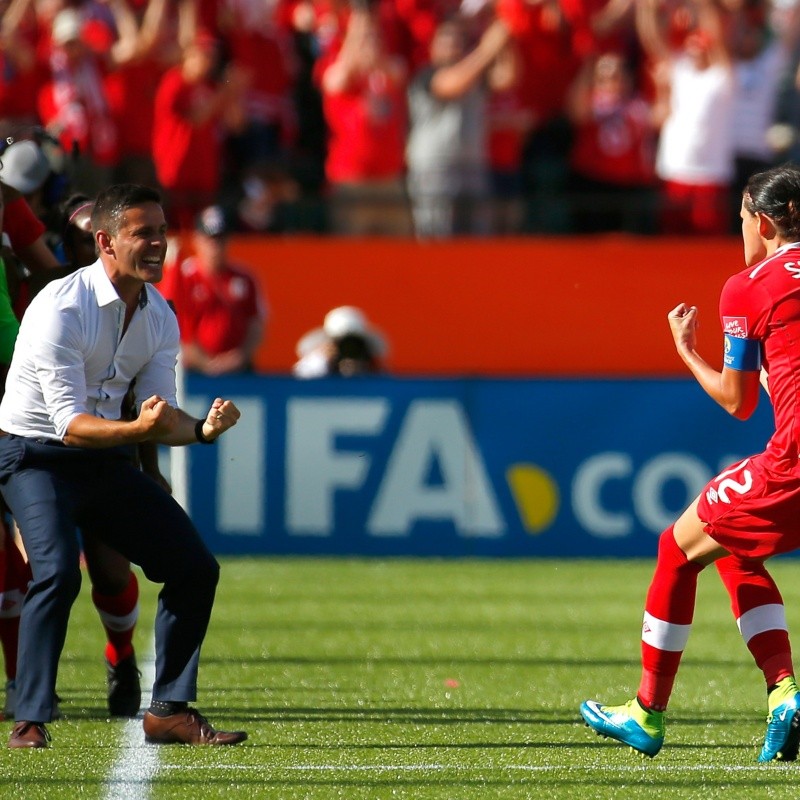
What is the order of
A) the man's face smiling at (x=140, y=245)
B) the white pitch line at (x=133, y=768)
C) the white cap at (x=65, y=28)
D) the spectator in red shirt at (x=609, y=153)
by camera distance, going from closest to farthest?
the white pitch line at (x=133, y=768)
the man's face smiling at (x=140, y=245)
the white cap at (x=65, y=28)
the spectator in red shirt at (x=609, y=153)

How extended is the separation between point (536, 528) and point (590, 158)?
3.69 metres

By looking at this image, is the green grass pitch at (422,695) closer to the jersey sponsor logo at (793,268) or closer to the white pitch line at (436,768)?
the white pitch line at (436,768)

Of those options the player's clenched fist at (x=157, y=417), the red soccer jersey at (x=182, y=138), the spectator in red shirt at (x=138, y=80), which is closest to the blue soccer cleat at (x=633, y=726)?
the player's clenched fist at (x=157, y=417)

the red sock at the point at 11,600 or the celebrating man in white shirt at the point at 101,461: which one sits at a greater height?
the celebrating man in white shirt at the point at 101,461

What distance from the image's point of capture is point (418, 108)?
1473cm

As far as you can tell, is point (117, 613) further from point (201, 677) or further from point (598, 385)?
point (598, 385)

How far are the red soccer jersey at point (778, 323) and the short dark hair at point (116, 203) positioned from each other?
6.87ft

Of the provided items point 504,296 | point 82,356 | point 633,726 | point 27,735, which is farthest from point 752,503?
point 504,296

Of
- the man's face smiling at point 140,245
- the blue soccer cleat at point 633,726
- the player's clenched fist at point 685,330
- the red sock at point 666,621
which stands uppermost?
the man's face smiling at point 140,245

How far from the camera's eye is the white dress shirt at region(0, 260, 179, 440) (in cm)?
596

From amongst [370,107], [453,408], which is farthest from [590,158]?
[453,408]

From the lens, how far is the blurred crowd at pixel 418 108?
14586mm

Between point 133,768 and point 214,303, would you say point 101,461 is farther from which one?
point 214,303

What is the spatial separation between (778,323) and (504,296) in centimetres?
968
